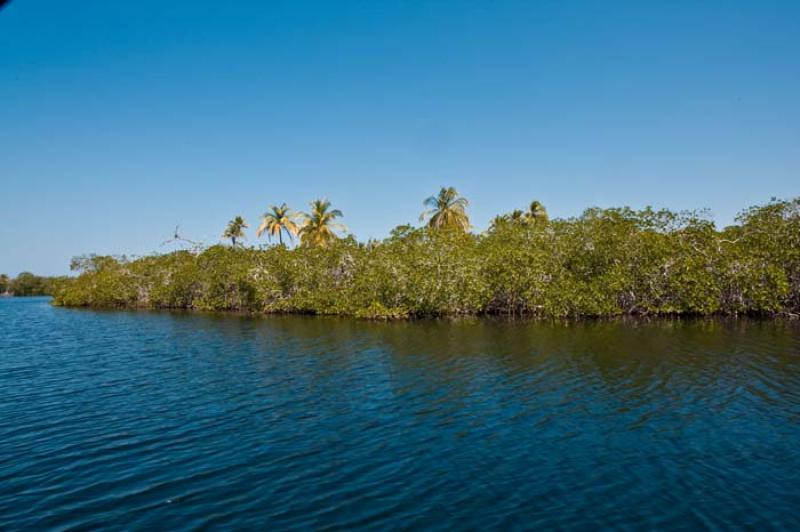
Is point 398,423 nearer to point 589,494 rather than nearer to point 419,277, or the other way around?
point 589,494

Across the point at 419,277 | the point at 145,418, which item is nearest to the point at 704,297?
the point at 419,277

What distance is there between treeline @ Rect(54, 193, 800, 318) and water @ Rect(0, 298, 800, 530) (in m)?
16.8

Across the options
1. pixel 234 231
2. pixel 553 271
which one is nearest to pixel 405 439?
pixel 553 271

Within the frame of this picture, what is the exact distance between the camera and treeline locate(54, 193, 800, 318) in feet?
131

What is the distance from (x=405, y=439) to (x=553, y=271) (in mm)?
34671

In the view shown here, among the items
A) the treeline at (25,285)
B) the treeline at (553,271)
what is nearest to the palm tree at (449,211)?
the treeline at (553,271)

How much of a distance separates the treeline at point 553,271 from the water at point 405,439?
1676 cm

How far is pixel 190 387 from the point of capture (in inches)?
727

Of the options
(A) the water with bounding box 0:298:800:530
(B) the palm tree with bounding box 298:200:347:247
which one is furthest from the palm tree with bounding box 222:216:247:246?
(A) the water with bounding box 0:298:800:530

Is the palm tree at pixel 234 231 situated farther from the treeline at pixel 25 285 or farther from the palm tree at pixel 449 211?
the treeline at pixel 25 285

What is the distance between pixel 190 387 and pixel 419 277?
27.5 metres

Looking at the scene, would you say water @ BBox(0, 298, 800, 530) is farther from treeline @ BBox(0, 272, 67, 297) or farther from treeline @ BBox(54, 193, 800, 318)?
treeline @ BBox(0, 272, 67, 297)

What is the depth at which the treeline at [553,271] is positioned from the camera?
131 ft

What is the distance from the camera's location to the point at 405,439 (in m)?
12.7
